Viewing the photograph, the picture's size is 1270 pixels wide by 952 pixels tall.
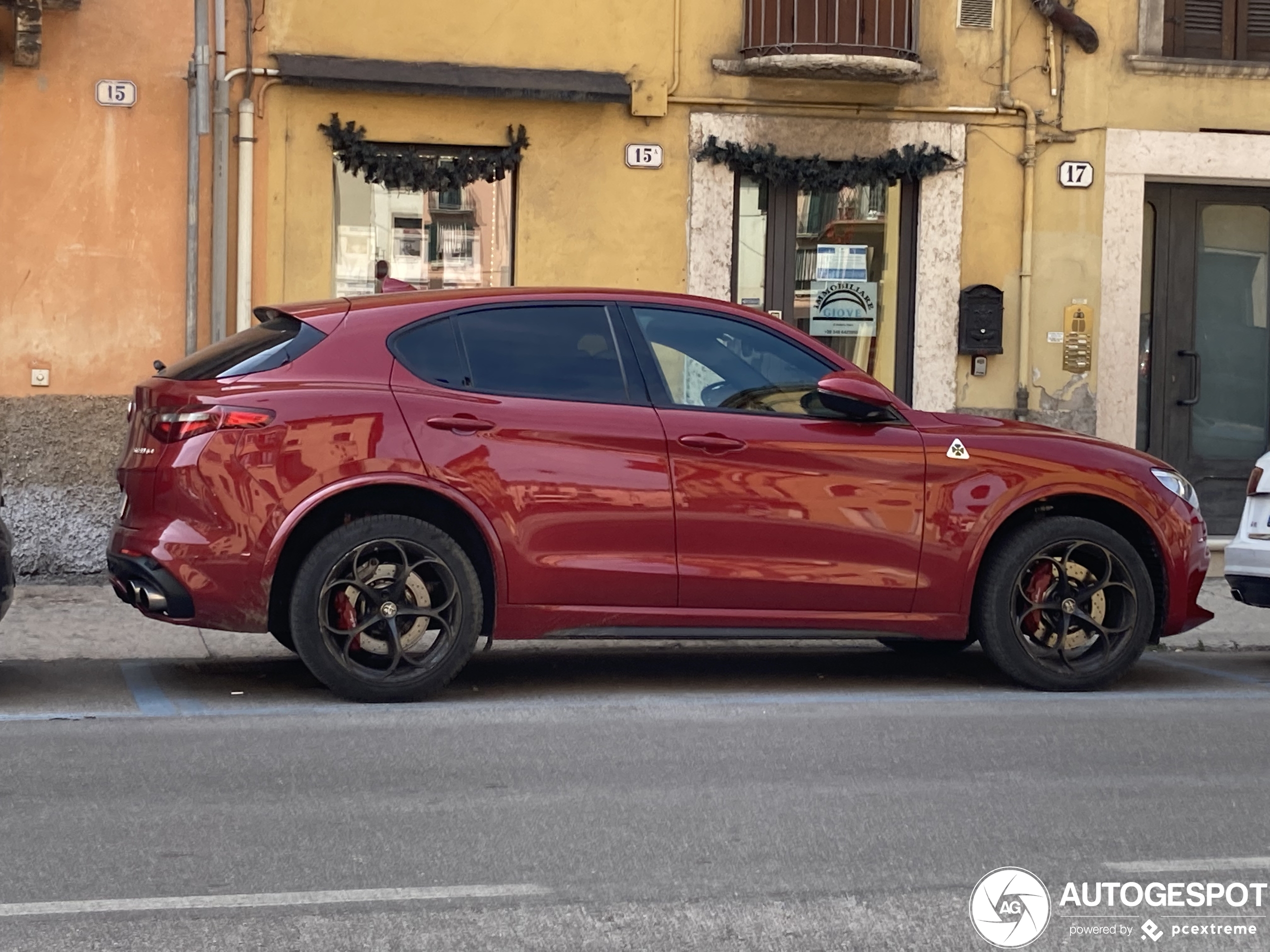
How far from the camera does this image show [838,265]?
13.2 m

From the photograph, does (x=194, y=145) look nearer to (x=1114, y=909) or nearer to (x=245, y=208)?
(x=245, y=208)

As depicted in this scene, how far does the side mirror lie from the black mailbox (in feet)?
19.1

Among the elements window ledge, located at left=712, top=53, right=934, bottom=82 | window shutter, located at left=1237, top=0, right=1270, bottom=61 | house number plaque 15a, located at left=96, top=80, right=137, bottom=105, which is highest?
window shutter, located at left=1237, top=0, right=1270, bottom=61

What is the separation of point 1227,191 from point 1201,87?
905 mm

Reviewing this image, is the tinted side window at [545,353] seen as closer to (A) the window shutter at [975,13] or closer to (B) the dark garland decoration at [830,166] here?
(B) the dark garland decoration at [830,166]

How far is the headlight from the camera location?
7719 mm

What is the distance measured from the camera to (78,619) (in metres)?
9.56

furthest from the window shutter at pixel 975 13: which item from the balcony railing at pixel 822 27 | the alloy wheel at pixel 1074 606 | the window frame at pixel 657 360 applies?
the alloy wheel at pixel 1074 606

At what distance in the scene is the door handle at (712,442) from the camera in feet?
23.4

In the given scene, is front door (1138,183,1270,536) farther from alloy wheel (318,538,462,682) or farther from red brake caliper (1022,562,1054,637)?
alloy wheel (318,538,462,682)

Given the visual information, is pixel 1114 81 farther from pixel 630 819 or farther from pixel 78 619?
pixel 630 819

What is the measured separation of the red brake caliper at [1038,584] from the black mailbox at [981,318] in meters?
5.67

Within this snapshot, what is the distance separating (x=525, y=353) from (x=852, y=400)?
4.52 feet

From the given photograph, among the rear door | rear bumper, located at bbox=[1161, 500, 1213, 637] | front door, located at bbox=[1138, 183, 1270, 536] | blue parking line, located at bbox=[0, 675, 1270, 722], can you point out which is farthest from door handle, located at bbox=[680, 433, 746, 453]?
front door, located at bbox=[1138, 183, 1270, 536]
